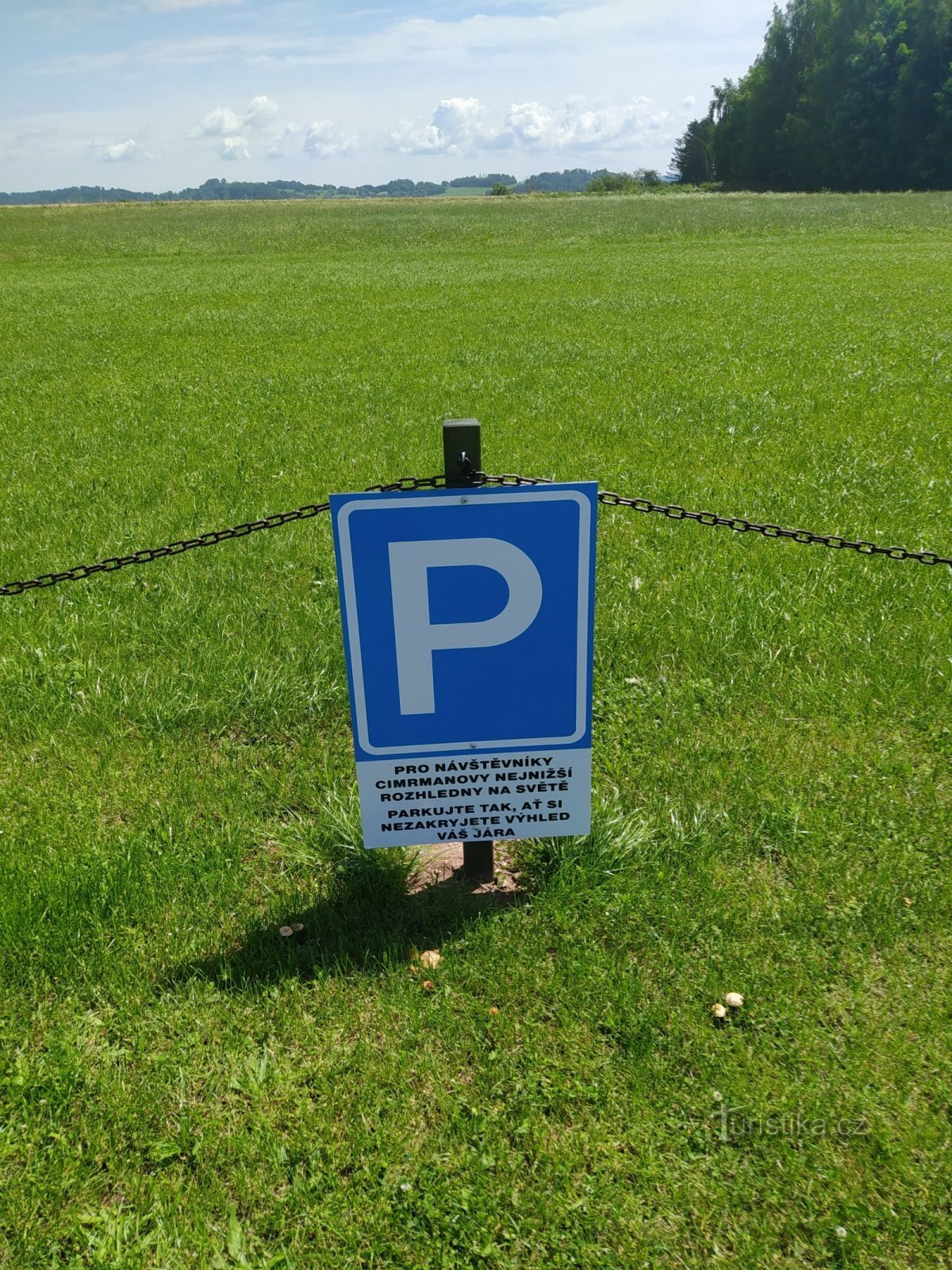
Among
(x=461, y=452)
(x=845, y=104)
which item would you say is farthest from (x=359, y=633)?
(x=845, y=104)

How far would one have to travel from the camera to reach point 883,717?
4.09 metres

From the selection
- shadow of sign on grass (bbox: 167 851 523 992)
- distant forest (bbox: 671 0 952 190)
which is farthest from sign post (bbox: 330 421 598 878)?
distant forest (bbox: 671 0 952 190)

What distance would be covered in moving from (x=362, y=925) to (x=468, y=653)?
41.8 inches

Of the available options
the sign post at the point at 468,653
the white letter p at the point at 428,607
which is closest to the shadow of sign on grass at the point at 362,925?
the sign post at the point at 468,653

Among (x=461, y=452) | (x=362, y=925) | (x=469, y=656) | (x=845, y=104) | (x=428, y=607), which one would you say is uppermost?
(x=845, y=104)

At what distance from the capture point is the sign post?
251cm

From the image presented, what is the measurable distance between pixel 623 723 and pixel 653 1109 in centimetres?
197

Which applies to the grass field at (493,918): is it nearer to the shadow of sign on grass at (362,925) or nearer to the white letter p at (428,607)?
the shadow of sign on grass at (362,925)

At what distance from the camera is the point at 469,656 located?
267cm

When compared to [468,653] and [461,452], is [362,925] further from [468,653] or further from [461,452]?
[461,452]

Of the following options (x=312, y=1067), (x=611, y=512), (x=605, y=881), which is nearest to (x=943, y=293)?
(x=611, y=512)

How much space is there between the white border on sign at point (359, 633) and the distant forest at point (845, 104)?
90751 millimetres

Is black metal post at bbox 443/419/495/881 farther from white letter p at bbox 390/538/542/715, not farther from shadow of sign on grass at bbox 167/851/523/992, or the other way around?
shadow of sign on grass at bbox 167/851/523/992

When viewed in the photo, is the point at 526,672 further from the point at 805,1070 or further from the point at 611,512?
the point at 611,512
